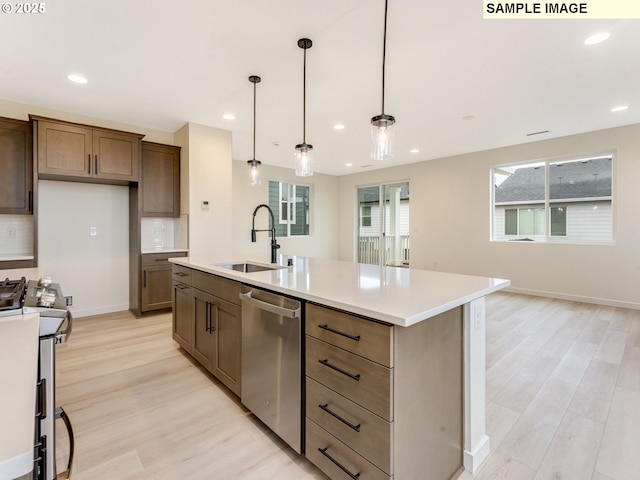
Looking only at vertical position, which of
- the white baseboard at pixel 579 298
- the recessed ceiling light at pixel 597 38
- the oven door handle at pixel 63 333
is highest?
the recessed ceiling light at pixel 597 38

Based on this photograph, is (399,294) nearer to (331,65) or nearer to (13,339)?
(13,339)

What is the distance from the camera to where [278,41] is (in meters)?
2.42

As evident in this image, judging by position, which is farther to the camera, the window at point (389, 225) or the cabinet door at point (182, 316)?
the window at point (389, 225)

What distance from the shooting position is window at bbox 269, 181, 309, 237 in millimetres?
7230

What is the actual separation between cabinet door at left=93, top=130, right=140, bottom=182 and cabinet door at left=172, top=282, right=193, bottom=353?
1.88 m

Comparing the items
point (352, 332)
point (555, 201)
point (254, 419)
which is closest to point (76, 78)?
point (254, 419)

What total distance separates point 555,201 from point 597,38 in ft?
11.1

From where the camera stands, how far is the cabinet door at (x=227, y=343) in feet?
6.53

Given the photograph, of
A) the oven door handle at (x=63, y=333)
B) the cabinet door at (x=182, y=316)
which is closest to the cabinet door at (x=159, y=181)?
the cabinet door at (x=182, y=316)

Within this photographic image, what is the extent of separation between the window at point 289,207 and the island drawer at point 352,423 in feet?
19.2

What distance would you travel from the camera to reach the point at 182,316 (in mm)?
2773

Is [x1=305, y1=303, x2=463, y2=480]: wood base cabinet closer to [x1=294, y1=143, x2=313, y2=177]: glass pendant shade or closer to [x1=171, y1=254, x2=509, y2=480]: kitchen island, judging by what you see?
[x1=171, y1=254, x2=509, y2=480]: kitchen island

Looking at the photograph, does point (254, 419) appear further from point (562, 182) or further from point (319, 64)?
point (562, 182)

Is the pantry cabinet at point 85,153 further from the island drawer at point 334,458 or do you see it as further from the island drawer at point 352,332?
the island drawer at point 334,458
